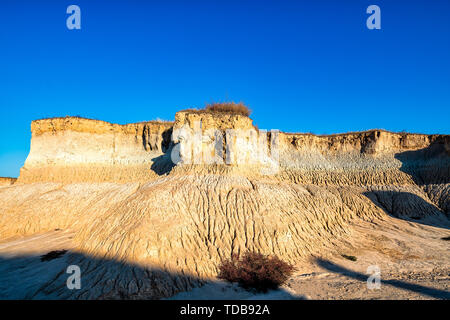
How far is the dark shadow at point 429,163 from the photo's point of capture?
1777cm

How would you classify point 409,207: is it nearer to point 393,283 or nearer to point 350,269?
point 350,269

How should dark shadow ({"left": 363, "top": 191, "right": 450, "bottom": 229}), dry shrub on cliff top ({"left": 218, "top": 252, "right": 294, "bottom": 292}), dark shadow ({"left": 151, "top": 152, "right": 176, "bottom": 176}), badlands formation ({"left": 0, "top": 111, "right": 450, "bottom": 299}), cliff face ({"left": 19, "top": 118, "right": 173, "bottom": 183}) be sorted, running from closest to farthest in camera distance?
dry shrub on cliff top ({"left": 218, "top": 252, "right": 294, "bottom": 292}) < badlands formation ({"left": 0, "top": 111, "right": 450, "bottom": 299}) < dark shadow ({"left": 363, "top": 191, "right": 450, "bottom": 229}) < dark shadow ({"left": 151, "top": 152, "right": 176, "bottom": 176}) < cliff face ({"left": 19, "top": 118, "right": 173, "bottom": 183})

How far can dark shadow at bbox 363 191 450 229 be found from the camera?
49.3 ft

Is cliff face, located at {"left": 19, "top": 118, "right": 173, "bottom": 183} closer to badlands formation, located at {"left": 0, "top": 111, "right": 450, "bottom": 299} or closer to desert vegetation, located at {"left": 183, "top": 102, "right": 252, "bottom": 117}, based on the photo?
badlands formation, located at {"left": 0, "top": 111, "right": 450, "bottom": 299}

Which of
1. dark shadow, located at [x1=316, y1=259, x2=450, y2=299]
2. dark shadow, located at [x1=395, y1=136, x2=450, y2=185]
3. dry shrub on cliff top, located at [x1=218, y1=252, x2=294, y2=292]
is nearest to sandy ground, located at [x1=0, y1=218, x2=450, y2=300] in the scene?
dark shadow, located at [x1=316, y1=259, x2=450, y2=299]

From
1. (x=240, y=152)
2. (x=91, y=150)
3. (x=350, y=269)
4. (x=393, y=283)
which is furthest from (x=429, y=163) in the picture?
(x=91, y=150)

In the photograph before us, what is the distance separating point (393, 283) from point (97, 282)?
10.6 metres

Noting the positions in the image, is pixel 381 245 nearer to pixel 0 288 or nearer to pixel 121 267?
pixel 121 267

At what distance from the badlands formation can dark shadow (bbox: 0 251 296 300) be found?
44 millimetres

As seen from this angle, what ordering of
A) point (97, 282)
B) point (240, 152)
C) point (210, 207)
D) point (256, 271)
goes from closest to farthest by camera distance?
point (97, 282), point (256, 271), point (210, 207), point (240, 152)

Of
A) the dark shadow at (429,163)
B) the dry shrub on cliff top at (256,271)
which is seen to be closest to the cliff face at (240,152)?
the dark shadow at (429,163)

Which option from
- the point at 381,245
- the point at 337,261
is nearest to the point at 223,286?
the point at 337,261

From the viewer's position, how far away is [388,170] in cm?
1878

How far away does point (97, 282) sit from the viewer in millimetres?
7535
